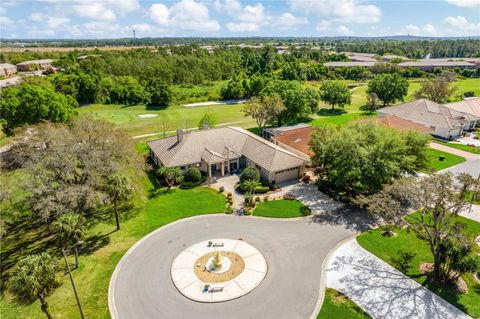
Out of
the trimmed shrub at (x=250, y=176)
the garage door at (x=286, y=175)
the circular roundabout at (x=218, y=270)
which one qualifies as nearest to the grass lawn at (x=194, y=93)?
the trimmed shrub at (x=250, y=176)

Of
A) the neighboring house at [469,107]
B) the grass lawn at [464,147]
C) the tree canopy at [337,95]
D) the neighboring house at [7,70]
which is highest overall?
the neighboring house at [7,70]

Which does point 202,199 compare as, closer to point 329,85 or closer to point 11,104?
point 11,104

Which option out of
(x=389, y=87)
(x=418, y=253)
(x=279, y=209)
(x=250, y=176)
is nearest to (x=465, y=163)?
(x=418, y=253)

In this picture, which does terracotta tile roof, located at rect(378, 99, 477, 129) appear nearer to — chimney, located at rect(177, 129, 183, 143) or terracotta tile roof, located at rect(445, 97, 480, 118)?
terracotta tile roof, located at rect(445, 97, 480, 118)

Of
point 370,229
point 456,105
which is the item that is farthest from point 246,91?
point 370,229

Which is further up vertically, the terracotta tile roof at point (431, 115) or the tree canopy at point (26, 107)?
the tree canopy at point (26, 107)

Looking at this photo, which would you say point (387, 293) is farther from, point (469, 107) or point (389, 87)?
point (389, 87)

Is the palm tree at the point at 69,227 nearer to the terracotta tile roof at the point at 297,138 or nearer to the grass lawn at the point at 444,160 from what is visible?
the terracotta tile roof at the point at 297,138

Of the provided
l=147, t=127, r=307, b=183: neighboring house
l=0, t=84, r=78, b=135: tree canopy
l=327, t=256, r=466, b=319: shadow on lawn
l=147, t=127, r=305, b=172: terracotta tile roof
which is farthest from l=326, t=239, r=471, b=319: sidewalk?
l=0, t=84, r=78, b=135: tree canopy
